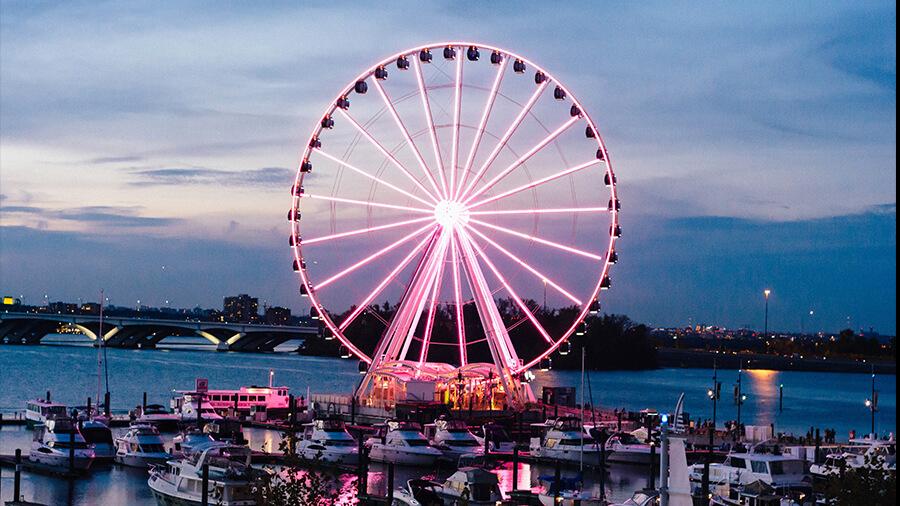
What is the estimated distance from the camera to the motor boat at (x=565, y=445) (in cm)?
5178

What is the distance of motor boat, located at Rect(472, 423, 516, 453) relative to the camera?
5375 cm

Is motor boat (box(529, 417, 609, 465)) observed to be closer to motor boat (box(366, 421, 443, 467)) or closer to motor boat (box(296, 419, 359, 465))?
motor boat (box(366, 421, 443, 467))

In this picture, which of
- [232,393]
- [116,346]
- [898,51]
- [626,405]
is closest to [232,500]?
[898,51]

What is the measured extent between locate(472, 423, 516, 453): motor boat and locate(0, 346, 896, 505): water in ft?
6.21

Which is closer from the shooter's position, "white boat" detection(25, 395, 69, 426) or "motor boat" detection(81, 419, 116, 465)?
"motor boat" detection(81, 419, 116, 465)

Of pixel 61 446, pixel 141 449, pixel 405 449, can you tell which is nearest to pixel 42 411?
pixel 61 446

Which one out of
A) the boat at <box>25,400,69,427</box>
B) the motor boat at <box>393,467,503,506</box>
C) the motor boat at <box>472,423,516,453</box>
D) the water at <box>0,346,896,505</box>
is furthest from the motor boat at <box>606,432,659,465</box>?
the boat at <box>25,400,69,427</box>

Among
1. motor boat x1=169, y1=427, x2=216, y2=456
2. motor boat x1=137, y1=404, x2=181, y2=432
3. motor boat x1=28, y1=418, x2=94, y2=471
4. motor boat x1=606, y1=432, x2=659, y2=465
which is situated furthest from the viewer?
motor boat x1=137, y1=404, x2=181, y2=432

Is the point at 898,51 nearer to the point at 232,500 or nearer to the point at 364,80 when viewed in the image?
the point at 232,500

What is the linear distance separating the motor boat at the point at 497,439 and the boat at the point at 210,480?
47.8ft

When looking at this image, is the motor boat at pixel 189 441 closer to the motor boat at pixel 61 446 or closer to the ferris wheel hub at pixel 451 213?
the motor boat at pixel 61 446

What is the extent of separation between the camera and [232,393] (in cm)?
7288

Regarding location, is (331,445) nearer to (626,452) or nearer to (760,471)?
(626,452)

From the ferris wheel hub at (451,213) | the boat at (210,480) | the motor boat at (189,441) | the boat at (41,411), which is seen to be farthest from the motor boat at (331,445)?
the boat at (41,411)
